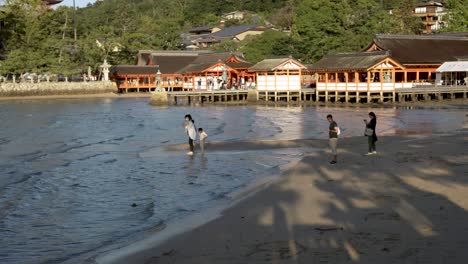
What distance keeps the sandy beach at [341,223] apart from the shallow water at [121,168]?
1617 mm

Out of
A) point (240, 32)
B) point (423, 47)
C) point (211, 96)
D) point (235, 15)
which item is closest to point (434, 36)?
point (423, 47)

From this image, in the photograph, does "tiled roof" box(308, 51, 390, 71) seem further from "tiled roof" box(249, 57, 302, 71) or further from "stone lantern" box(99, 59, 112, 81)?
"stone lantern" box(99, 59, 112, 81)

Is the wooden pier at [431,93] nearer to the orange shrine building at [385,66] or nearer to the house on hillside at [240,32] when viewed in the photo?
the orange shrine building at [385,66]

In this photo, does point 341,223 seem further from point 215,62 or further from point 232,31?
point 232,31

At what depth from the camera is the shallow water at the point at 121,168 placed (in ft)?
44.0

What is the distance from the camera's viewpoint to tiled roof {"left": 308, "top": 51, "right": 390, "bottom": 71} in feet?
163

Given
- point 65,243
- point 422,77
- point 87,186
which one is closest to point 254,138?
point 87,186

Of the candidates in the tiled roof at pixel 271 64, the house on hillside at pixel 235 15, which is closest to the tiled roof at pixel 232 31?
the house on hillside at pixel 235 15

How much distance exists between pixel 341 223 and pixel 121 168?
454 inches

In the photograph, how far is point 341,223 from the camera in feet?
38.4

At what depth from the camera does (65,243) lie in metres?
12.3

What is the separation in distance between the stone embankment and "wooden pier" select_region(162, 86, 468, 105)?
58.3ft

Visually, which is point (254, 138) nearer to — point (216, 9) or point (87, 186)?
point (87, 186)

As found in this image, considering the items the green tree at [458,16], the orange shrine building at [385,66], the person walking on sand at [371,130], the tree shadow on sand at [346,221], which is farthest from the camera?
the green tree at [458,16]
